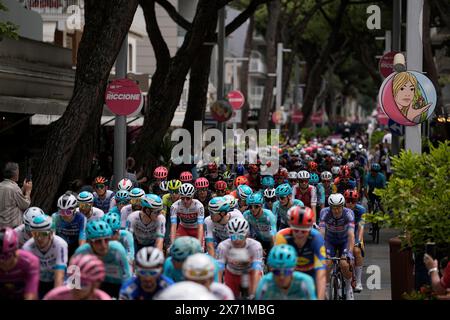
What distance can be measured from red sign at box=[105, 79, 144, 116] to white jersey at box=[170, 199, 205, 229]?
4.66 meters

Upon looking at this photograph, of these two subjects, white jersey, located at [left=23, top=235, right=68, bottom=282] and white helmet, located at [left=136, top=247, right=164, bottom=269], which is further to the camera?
white jersey, located at [left=23, top=235, right=68, bottom=282]

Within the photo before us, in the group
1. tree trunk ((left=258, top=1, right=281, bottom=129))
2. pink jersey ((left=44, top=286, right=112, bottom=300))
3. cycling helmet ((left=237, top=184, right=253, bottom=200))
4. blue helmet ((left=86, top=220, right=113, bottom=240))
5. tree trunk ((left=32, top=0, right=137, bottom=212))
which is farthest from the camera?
tree trunk ((left=258, top=1, right=281, bottom=129))

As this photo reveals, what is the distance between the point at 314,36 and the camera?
72.3 metres

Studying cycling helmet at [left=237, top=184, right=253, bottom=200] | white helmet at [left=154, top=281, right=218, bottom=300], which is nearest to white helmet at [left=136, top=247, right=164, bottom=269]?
white helmet at [left=154, top=281, right=218, bottom=300]

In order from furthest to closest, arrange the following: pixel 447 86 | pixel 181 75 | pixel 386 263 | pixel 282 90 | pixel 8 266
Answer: pixel 282 90 → pixel 447 86 → pixel 181 75 → pixel 386 263 → pixel 8 266

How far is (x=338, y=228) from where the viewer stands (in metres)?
16.6

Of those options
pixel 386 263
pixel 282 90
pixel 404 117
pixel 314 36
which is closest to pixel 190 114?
pixel 386 263

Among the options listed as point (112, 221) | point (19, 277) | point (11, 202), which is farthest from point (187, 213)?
point (19, 277)

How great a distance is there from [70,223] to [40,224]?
262 cm

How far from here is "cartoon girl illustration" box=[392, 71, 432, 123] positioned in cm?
1584

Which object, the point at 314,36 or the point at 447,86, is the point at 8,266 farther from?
the point at 314,36

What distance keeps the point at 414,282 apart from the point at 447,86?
113 feet

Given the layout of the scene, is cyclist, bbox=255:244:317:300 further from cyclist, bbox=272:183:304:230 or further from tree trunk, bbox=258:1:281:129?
tree trunk, bbox=258:1:281:129

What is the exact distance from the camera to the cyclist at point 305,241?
11.4m
